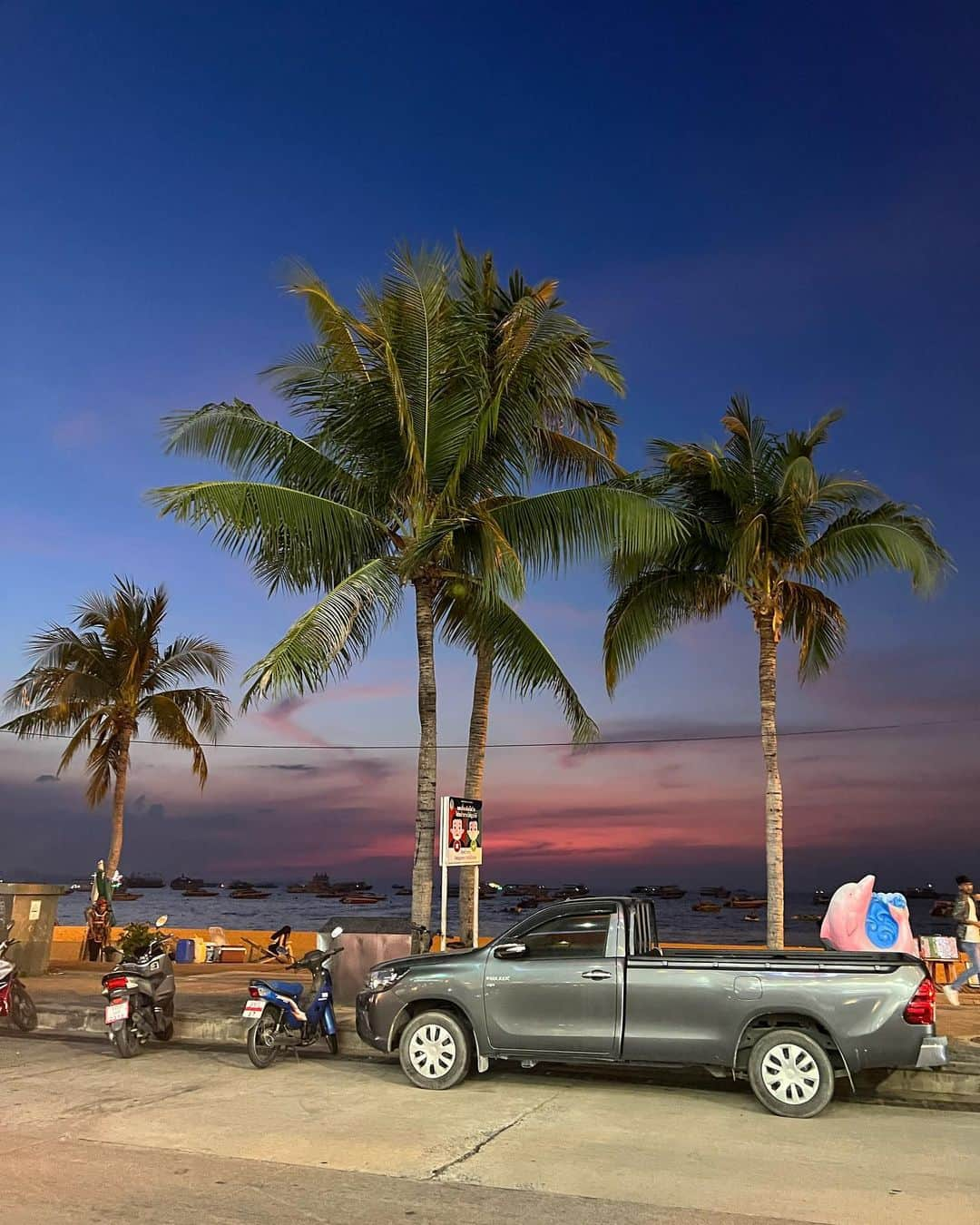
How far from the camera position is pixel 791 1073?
8828 millimetres

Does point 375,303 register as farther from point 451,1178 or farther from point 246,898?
point 246,898

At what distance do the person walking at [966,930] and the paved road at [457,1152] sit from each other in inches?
247

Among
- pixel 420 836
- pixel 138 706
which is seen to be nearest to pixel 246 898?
pixel 138 706

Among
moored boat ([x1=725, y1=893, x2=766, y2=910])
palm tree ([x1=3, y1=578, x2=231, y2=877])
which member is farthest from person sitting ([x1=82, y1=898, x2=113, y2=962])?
moored boat ([x1=725, y1=893, x2=766, y2=910])

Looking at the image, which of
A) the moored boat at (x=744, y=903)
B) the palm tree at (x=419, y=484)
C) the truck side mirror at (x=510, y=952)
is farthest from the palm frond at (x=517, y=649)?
the moored boat at (x=744, y=903)

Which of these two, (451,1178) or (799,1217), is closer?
(799,1217)

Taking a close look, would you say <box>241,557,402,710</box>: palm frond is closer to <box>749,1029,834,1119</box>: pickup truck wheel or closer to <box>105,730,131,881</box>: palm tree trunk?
<box>749,1029,834,1119</box>: pickup truck wheel

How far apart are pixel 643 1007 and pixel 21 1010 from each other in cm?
821

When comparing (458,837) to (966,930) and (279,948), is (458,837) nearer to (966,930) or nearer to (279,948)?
(966,930)

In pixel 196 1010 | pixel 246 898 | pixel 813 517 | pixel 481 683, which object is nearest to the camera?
pixel 196 1010

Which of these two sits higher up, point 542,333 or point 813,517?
point 542,333

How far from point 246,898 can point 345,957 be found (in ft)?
579

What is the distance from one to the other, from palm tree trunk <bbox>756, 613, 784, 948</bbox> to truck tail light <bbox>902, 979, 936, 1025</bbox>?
858 centimetres

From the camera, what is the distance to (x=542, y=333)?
1655cm
